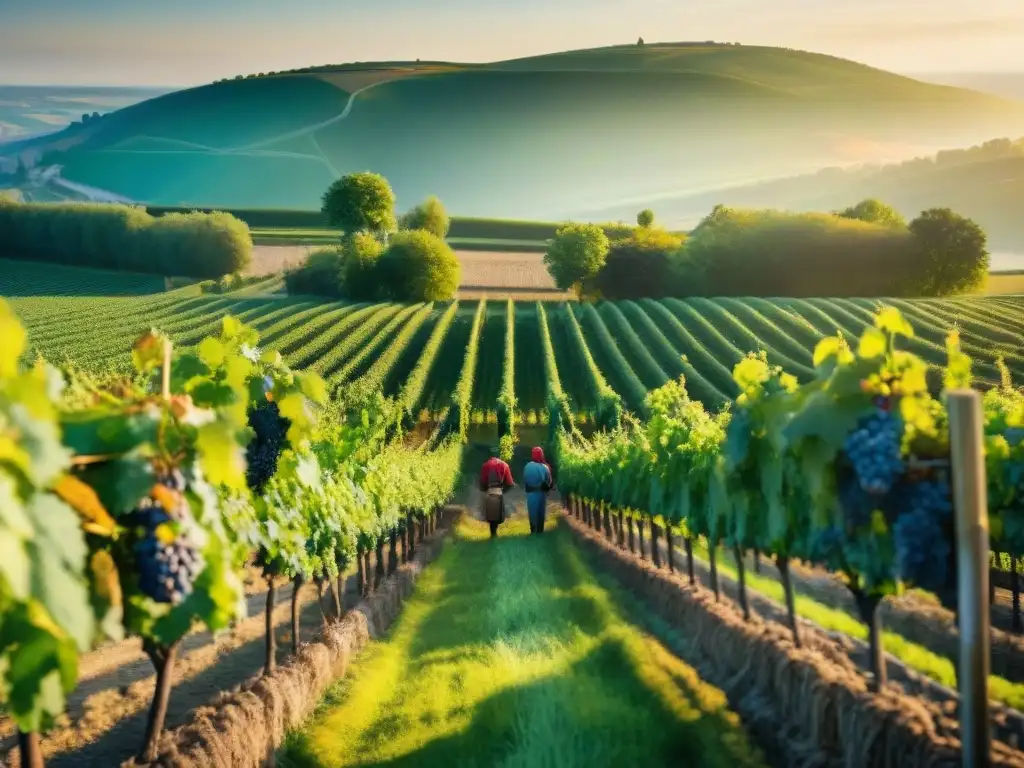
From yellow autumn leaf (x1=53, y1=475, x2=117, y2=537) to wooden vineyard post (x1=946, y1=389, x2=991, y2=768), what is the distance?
3006 mm

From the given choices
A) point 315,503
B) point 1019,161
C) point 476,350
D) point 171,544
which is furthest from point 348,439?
point 1019,161

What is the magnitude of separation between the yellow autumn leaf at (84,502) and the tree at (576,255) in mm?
78106

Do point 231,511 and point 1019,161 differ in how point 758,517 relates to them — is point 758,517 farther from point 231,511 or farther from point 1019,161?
point 1019,161

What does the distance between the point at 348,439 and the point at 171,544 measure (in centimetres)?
902

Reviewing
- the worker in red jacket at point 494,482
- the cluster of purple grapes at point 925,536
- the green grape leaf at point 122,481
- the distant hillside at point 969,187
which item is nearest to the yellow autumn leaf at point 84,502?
the green grape leaf at point 122,481

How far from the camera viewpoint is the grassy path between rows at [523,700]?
6.42 meters

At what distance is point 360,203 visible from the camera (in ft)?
328

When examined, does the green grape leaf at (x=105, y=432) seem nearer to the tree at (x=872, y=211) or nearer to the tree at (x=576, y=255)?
the tree at (x=576, y=255)

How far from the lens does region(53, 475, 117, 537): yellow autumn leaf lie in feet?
11.5

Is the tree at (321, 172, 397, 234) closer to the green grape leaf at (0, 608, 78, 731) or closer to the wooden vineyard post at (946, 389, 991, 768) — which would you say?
the wooden vineyard post at (946, 389, 991, 768)

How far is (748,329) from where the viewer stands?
187 ft

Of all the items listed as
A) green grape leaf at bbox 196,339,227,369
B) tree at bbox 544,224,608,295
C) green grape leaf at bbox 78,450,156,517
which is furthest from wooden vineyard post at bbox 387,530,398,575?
tree at bbox 544,224,608,295

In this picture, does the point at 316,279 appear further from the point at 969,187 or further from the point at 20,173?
the point at 20,173

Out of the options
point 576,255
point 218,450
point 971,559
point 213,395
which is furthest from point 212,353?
point 576,255
